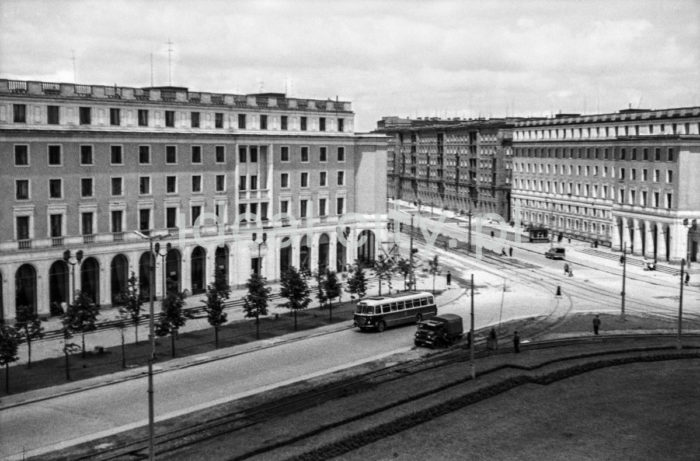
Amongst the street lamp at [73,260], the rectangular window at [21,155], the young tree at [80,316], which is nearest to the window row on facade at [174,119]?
the rectangular window at [21,155]

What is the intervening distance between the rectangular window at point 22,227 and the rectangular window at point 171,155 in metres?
14.0

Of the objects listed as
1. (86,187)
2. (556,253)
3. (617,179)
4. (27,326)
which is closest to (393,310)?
(27,326)

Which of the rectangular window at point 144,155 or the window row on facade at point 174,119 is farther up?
the window row on facade at point 174,119

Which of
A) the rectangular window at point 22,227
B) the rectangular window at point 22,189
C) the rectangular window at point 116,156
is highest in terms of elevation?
the rectangular window at point 116,156

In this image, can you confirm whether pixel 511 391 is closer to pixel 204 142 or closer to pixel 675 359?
pixel 675 359

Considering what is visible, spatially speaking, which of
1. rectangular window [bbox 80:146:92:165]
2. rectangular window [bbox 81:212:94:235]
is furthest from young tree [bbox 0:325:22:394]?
rectangular window [bbox 80:146:92:165]

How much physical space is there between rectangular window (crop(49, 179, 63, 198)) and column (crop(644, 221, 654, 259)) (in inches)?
2733

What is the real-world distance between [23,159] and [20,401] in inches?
1045

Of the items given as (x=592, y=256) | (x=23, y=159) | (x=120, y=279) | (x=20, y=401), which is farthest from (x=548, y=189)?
(x=20, y=401)

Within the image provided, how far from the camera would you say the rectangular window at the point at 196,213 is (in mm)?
79062

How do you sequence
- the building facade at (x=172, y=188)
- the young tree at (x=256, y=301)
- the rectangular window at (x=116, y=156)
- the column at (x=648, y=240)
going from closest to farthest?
the young tree at (x=256, y=301), the building facade at (x=172, y=188), the rectangular window at (x=116, y=156), the column at (x=648, y=240)

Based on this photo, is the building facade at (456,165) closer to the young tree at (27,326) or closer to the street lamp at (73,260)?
the street lamp at (73,260)

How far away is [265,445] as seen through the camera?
36.6 metres

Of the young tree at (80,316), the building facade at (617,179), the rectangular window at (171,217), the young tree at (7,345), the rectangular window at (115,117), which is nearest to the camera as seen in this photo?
the young tree at (7,345)
